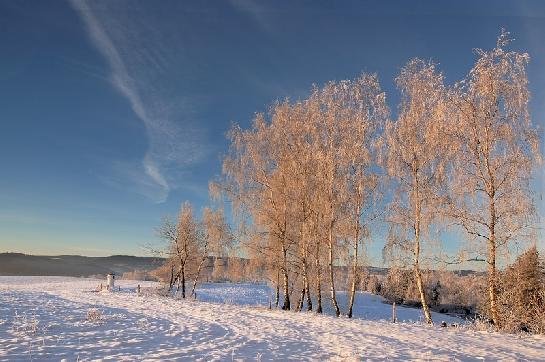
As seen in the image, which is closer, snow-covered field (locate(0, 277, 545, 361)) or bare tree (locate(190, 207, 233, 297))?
snow-covered field (locate(0, 277, 545, 361))

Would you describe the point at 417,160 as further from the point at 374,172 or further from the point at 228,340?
the point at 228,340

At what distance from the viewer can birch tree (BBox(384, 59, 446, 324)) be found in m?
20.8

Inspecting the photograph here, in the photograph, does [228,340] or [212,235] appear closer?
[228,340]

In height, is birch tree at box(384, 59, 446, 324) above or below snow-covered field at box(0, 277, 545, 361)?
above

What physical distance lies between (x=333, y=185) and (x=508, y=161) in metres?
8.98

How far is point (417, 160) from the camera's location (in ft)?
70.6

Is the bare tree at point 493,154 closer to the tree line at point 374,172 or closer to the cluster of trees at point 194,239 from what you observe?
the tree line at point 374,172

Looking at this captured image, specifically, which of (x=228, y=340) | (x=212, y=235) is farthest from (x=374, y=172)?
(x=212, y=235)

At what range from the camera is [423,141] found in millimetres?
21594

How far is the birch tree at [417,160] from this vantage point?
2077cm

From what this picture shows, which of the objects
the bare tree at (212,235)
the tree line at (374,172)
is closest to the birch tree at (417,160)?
the tree line at (374,172)

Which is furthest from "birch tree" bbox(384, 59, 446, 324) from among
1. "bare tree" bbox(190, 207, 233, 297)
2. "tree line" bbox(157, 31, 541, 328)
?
"bare tree" bbox(190, 207, 233, 297)

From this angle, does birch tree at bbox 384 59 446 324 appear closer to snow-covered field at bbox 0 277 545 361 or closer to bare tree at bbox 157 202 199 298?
snow-covered field at bbox 0 277 545 361

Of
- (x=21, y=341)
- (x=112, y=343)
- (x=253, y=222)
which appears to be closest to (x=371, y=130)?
(x=253, y=222)
